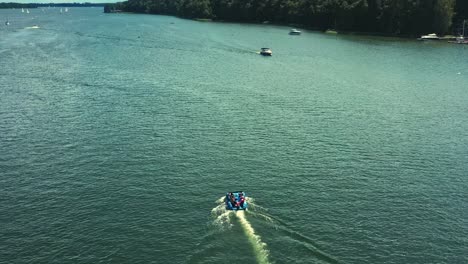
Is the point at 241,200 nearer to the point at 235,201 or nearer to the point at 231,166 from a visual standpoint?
the point at 235,201

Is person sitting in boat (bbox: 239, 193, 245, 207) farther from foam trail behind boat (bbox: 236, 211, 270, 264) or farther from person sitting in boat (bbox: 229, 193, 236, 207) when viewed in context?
foam trail behind boat (bbox: 236, 211, 270, 264)

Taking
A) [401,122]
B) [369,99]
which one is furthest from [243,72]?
[401,122]

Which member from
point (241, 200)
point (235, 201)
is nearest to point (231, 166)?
point (241, 200)

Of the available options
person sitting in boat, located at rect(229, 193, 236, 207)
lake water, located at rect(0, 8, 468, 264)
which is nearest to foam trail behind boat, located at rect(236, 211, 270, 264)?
lake water, located at rect(0, 8, 468, 264)

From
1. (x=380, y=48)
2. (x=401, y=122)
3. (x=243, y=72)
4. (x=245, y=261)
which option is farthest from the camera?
(x=380, y=48)

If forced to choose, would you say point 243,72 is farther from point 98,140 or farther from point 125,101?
point 98,140

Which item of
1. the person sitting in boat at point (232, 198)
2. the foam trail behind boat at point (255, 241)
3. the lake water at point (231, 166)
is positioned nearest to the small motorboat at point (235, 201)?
the person sitting in boat at point (232, 198)

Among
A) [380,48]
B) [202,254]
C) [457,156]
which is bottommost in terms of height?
[202,254]

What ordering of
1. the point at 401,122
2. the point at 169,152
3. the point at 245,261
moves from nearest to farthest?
1. the point at 245,261
2. the point at 169,152
3. the point at 401,122
